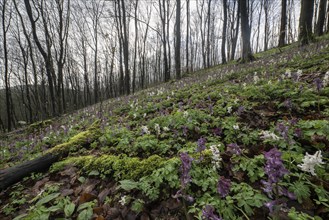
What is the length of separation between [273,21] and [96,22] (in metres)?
39.5

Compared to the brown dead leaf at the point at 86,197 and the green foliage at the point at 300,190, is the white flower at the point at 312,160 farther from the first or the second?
the brown dead leaf at the point at 86,197

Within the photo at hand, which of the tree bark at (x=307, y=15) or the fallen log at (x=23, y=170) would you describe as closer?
the fallen log at (x=23, y=170)

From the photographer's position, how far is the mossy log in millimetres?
3658

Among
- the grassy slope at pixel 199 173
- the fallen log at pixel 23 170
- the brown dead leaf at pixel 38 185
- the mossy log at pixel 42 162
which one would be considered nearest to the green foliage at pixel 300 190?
the grassy slope at pixel 199 173

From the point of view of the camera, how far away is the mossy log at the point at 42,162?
12.0 ft

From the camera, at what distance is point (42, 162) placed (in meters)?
4.04

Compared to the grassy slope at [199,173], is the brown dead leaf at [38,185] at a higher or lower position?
lower

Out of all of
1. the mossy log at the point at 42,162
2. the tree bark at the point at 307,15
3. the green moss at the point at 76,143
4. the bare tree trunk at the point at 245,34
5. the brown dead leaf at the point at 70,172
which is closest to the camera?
the brown dead leaf at the point at 70,172

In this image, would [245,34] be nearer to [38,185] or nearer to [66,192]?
[66,192]

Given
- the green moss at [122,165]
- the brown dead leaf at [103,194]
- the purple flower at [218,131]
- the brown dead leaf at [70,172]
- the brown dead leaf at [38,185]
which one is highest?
the purple flower at [218,131]

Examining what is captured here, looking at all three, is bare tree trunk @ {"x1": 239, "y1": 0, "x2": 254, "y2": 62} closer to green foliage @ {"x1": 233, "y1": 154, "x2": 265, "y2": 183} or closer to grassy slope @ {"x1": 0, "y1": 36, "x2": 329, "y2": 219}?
grassy slope @ {"x1": 0, "y1": 36, "x2": 329, "y2": 219}

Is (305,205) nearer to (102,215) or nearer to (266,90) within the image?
(102,215)

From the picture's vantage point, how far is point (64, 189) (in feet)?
10.1

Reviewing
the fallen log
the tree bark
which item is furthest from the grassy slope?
the tree bark
